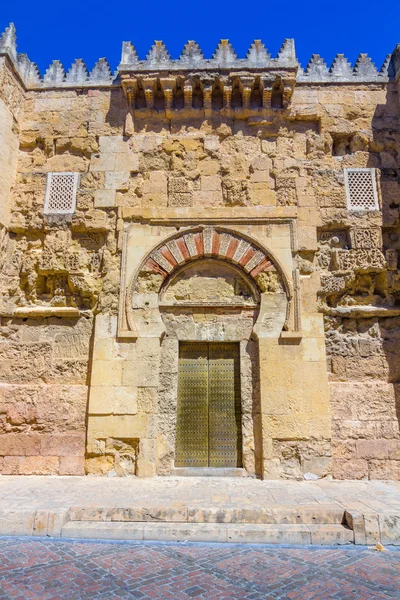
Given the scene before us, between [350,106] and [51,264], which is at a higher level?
[350,106]

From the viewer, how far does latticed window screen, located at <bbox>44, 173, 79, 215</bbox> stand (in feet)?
23.9

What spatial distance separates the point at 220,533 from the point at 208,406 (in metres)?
2.41

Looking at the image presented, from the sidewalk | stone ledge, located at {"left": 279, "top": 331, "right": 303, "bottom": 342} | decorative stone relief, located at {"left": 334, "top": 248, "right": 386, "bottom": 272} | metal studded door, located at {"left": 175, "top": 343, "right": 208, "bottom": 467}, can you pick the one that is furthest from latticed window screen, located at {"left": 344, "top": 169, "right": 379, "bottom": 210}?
the sidewalk

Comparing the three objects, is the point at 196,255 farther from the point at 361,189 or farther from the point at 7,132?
the point at 7,132

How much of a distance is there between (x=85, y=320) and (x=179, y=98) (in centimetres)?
425

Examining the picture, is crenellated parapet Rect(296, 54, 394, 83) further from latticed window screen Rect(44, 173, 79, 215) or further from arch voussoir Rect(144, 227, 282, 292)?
latticed window screen Rect(44, 173, 79, 215)

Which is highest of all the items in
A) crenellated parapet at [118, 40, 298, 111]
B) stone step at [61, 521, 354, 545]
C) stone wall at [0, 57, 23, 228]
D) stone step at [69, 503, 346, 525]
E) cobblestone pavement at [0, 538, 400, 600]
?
crenellated parapet at [118, 40, 298, 111]

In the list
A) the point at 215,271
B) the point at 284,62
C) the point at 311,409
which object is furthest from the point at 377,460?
the point at 284,62

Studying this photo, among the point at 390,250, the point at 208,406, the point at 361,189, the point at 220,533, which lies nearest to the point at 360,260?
the point at 390,250

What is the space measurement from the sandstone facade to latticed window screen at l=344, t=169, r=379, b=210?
0.03 meters

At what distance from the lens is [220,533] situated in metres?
4.17

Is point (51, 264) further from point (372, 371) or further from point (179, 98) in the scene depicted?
point (372, 371)

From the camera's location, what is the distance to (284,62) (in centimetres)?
746

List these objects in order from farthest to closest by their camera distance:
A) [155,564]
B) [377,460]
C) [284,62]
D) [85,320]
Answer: [284,62] < [85,320] < [377,460] < [155,564]
